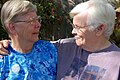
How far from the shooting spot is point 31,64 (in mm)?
3289

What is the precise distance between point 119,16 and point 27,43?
10.1ft

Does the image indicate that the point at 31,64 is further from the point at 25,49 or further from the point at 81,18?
the point at 81,18

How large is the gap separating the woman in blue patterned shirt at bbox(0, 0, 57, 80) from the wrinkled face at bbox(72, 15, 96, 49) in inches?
12.3

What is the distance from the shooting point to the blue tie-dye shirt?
3271mm

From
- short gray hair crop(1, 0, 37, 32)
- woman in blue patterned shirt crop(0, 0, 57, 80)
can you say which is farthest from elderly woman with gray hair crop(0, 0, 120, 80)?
short gray hair crop(1, 0, 37, 32)

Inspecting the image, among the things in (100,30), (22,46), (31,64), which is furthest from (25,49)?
(100,30)

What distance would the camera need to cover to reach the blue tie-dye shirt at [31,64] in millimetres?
3271

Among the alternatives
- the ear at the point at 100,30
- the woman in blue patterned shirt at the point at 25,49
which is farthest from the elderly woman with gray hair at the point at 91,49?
the woman in blue patterned shirt at the point at 25,49

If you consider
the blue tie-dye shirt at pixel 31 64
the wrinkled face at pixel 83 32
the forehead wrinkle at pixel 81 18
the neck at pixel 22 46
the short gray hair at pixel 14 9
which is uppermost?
the short gray hair at pixel 14 9

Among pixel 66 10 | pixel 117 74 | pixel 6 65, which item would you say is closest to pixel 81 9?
pixel 117 74

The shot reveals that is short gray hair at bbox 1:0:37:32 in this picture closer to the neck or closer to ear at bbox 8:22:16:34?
ear at bbox 8:22:16:34

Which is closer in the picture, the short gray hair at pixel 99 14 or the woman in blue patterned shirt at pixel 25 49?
the short gray hair at pixel 99 14

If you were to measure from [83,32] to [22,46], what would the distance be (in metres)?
0.58

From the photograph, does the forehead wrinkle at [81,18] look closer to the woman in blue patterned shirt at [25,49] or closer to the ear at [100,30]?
the ear at [100,30]
